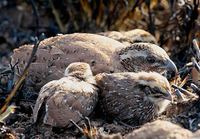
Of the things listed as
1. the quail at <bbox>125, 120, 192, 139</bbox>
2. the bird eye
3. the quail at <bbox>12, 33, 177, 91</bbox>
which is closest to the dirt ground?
the quail at <bbox>12, 33, 177, 91</bbox>

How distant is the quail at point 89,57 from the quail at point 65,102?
0.62 metres

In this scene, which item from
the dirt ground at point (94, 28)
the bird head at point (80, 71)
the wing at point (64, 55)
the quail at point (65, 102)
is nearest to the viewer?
the quail at point (65, 102)

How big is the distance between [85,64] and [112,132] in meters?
0.79

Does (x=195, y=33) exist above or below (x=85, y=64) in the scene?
below

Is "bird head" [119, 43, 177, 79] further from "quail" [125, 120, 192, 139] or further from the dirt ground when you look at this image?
"quail" [125, 120, 192, 139]

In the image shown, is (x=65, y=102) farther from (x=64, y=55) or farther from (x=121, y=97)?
(x=64, y=55)

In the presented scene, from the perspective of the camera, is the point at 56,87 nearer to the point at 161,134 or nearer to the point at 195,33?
the point at 161,134

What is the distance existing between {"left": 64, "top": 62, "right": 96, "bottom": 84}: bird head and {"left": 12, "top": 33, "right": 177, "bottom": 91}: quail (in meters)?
0.35

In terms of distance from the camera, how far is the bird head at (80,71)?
23.1 ft

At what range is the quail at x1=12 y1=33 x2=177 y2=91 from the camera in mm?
7613

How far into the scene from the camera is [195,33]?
931 cm

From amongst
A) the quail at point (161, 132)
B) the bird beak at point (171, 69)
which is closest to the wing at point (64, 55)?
the bird beak at point (171, 69)

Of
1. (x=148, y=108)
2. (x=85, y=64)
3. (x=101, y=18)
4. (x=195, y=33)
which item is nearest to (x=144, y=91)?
(x=148, y=108)

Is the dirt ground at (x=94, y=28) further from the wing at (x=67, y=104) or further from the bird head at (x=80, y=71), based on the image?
the bird head at (x=80, y=71)
